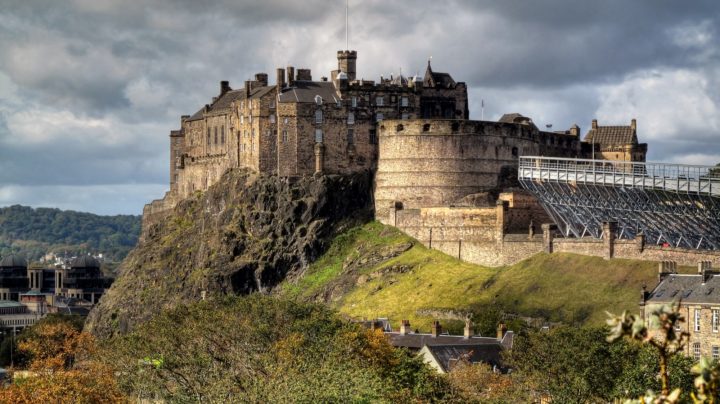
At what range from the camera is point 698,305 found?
3563 inches

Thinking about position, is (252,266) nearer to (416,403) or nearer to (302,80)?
(302,80)

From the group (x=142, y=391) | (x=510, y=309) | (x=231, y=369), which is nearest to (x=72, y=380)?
(x=142, y=391)

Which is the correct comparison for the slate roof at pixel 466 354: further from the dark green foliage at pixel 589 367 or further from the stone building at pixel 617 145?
the stone building at pixel 617 145

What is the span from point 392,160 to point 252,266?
19696mm

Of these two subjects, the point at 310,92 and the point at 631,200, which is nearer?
the point at 631,200

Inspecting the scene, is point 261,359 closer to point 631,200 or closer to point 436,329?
point 436,329

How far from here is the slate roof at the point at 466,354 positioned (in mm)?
96000

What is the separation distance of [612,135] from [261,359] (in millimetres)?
85924

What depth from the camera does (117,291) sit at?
162 m

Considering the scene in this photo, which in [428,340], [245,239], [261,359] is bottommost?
[428,340]

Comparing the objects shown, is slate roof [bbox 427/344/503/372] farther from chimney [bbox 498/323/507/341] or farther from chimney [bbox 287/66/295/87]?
chimney [bbox 287/66/295/87]

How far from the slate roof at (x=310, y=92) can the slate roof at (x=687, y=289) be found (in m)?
58.9

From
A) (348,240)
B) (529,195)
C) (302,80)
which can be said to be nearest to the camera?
(529,195)

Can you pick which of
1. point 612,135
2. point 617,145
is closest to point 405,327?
point 617,145
